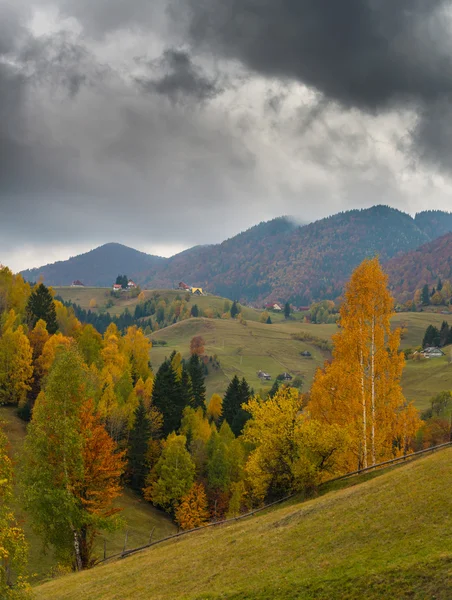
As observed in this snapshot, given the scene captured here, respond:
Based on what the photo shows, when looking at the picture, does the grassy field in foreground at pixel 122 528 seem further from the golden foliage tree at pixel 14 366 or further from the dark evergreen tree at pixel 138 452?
the dark evergreen tree at pixel 138 452

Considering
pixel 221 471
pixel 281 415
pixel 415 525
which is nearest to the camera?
pixel 415 525

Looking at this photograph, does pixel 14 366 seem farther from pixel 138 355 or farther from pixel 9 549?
pixel 9 549

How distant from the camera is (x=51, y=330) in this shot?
11381 cm

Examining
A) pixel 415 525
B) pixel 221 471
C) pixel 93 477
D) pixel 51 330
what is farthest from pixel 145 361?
pixel 415 525

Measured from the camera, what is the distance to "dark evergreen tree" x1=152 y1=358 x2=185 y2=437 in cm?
9969

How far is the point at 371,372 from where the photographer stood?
45344 mm

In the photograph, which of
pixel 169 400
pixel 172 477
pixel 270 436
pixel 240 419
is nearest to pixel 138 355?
pixel 169 400

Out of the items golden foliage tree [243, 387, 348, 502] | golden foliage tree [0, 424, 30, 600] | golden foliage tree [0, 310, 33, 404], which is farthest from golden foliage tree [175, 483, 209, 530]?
golden foliage tree [0, 424, 30, 600]

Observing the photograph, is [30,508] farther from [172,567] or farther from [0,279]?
[0,279]

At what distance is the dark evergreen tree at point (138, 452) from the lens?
86.3m

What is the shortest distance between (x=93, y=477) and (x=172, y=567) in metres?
14.3

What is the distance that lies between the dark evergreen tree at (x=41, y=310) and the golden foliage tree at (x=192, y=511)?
56019 mm

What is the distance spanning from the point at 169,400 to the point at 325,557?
261ft

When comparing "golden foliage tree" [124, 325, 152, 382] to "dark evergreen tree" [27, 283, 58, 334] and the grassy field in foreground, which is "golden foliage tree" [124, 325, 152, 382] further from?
the grassy field in foreground
